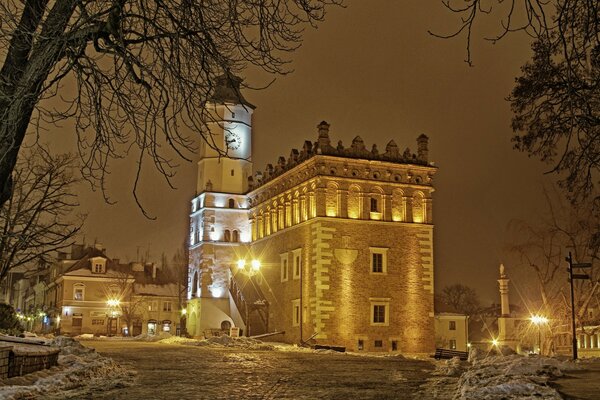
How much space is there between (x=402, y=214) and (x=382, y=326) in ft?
21.6

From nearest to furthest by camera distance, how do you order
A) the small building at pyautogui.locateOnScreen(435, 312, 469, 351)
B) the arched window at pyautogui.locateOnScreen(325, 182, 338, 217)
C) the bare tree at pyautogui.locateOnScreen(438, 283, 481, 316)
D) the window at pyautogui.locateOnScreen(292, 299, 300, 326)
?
the arched window at pyautogui.locateOnScreen(325, 182, 338, 217) → the window at pyautogui.locateOnScreen(292, 299, 300, 326) → the small building at pyautogui.locateOnScreen(435, 312, 469, 351) → the bare tree at pyautogui.locateOnScreen(438, 283, 481, 316)

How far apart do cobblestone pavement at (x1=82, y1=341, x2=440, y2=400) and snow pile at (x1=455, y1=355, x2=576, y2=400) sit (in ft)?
3.31

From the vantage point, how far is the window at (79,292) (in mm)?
69800

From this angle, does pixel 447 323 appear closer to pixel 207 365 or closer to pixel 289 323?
pixel 289 323

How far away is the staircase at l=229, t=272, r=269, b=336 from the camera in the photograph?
47062 mm

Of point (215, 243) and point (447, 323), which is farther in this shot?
point (447, 323)

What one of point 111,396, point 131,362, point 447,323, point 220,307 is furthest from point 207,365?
point 447,323

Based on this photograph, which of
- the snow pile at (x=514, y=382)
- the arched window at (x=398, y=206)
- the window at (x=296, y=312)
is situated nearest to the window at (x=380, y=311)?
the window at (x=296, y=312)

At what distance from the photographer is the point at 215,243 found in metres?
53.7

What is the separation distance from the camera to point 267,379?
16.7 metres

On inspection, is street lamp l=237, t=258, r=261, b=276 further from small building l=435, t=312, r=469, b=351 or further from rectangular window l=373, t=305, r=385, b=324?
small building l=435, t=312, r=469, b=351

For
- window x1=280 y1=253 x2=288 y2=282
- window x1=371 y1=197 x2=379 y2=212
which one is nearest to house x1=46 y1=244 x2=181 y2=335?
window x1=280 y1=253 x2=288 y2=282

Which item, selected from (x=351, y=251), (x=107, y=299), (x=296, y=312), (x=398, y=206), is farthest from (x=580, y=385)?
(x=107, y=299)

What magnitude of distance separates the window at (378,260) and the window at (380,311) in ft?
5.40
